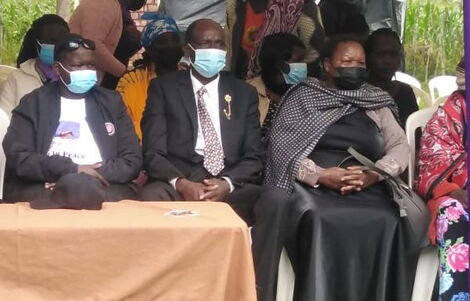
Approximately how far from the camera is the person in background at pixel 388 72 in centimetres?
634

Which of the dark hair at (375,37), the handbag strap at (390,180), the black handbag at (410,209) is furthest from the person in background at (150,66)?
the black handbag at (410,209)

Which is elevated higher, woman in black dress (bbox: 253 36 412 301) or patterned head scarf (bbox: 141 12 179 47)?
patterned head scarf (bbox: 141 12 179 47)

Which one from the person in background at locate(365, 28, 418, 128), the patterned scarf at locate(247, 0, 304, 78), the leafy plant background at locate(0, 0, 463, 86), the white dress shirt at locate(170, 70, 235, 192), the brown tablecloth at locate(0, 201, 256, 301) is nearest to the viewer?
the brown tablecloth at locate(0, 201, 256, 301)

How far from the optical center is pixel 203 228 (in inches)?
156

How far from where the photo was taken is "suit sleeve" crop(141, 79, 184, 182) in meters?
5.39

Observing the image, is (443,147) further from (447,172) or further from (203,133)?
(203,133)

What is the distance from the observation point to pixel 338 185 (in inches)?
206

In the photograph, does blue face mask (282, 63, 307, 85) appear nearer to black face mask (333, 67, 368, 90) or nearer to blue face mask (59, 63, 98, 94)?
black face mask (333, 67, 368, 90)

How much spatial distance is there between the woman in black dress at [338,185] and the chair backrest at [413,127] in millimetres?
124

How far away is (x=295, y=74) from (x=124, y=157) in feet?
4.76

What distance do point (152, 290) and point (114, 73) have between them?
2.86m

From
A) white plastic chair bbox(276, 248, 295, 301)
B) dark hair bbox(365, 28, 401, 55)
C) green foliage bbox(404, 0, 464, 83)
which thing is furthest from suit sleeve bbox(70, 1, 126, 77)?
green foliage bbox(404, 0, 464, 83)

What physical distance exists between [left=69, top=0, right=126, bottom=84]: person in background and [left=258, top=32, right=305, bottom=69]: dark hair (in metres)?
0.96

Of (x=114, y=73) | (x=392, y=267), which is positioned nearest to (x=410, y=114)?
(x=392, y=267)
